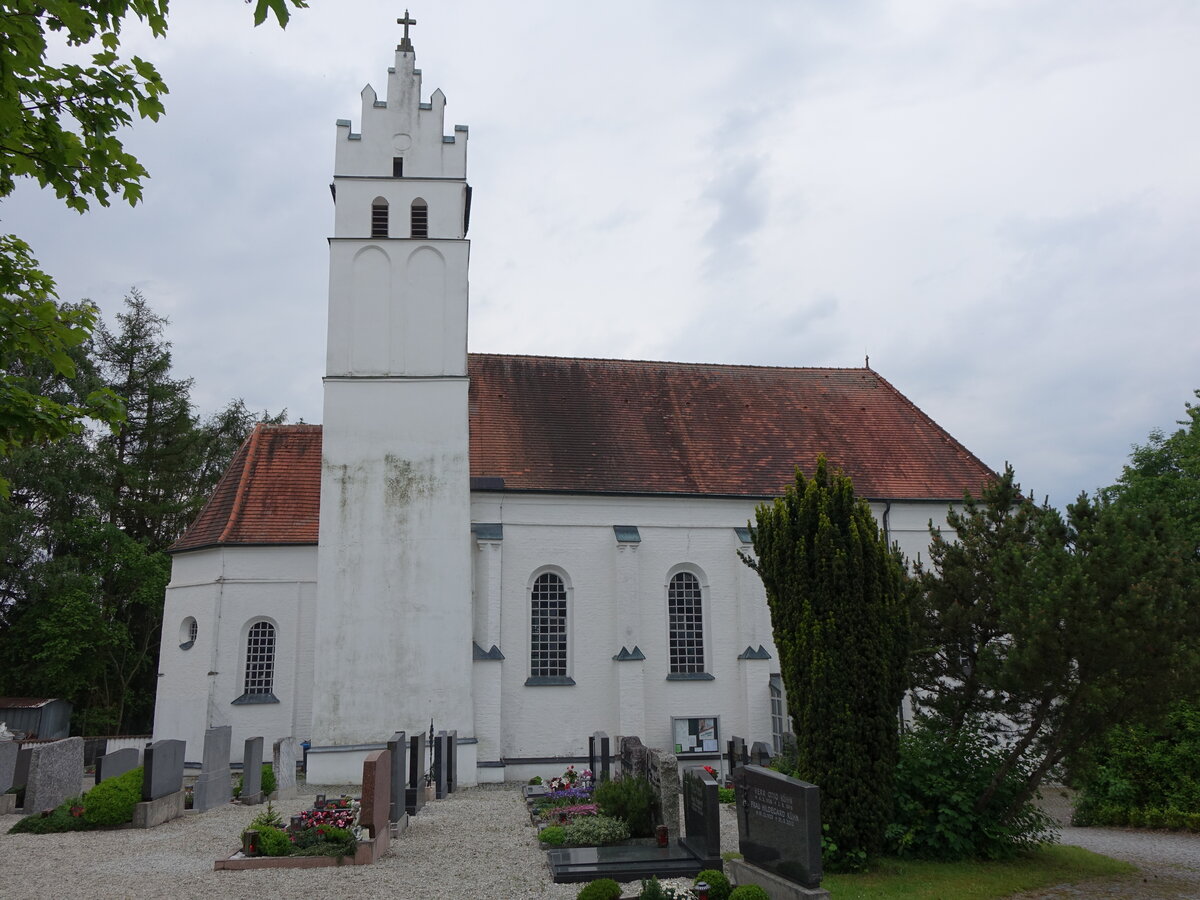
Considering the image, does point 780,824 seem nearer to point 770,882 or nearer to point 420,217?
point 770,882

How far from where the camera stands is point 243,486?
22.6 m

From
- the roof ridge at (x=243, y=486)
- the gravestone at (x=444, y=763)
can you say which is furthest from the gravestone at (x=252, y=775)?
the roof ridge at (x=243, y=486)

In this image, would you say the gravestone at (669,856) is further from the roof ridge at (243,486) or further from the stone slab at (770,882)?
the roof ridge at (243,486)

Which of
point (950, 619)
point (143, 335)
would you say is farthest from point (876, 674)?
point (143, 335)

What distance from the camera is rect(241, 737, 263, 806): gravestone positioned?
51.6 feet

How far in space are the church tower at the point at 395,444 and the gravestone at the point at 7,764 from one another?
5.29 meters

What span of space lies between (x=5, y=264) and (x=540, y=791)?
492 inches

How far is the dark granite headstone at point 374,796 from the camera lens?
10961mm

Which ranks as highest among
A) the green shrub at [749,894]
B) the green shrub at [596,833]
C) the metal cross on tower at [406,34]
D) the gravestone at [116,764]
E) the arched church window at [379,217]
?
the metal cross on tower at [406,34]

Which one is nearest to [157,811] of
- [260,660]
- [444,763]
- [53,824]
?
[53,824]

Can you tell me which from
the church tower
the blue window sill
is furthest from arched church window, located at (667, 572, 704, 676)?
the blue window sill

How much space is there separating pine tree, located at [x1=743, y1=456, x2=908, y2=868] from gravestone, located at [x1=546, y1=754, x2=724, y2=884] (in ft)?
4.65

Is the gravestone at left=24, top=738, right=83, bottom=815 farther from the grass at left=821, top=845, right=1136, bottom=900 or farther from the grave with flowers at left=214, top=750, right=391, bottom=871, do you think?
the grass at left=821, top=845, right=1136, bottom=900

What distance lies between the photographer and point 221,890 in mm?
9297
